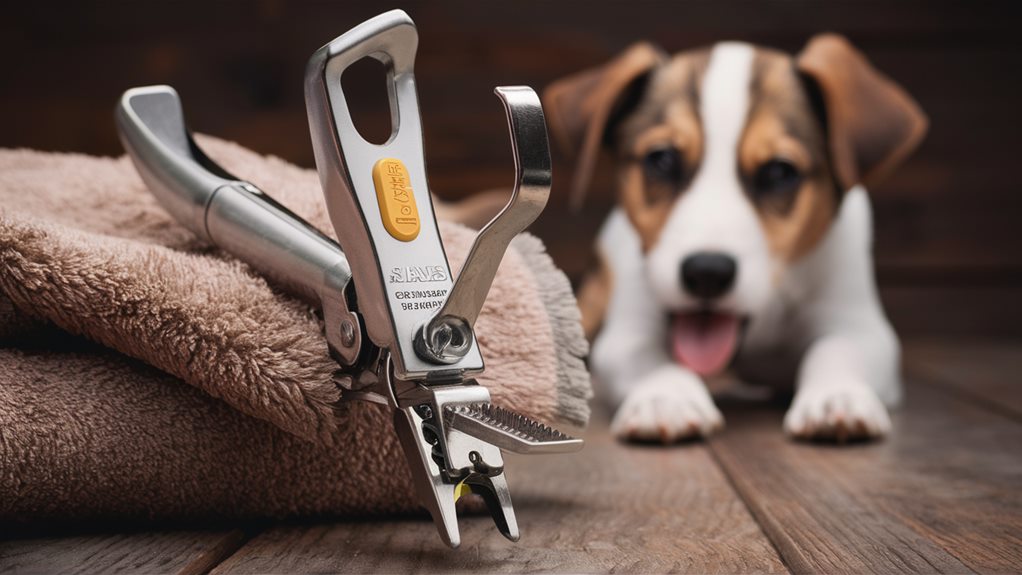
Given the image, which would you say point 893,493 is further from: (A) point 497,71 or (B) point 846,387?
(A) point 497,71

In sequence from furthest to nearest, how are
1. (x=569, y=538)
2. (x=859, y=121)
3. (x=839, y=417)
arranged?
(x=859, y=121), (x=839, y=417), (x=569, y=538)

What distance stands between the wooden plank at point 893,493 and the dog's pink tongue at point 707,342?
9 cm

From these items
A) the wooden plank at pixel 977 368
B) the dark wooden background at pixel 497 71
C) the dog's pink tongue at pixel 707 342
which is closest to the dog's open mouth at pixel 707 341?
the dog's pink tongue at pixel 707 342

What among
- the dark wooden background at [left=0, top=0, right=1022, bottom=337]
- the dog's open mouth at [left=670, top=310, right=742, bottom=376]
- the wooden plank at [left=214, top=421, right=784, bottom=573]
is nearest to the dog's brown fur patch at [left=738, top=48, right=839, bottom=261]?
the dog's open mouth at [left=670, top=310, right=742, bottom=376]

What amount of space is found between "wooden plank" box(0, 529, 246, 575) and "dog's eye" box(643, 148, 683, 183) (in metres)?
0.80

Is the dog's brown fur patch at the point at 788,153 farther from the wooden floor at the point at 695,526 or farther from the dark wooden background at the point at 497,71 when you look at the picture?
the dark wooden background at the point at 497,71

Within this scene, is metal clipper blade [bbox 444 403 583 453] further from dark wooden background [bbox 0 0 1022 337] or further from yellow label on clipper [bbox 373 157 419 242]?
dark wooden background [bbox 0 0 1022 337]

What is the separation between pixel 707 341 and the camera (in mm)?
1276

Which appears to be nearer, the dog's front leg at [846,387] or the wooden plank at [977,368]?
the dog's front leg at [846,387]

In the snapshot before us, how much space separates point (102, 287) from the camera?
24.2 inches

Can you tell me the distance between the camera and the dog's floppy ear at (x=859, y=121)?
1.29m

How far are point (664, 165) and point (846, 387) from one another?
36 centimetres

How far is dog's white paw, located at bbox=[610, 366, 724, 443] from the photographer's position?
106 cm

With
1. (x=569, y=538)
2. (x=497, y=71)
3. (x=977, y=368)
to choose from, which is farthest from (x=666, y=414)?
(x=497, y=71)
